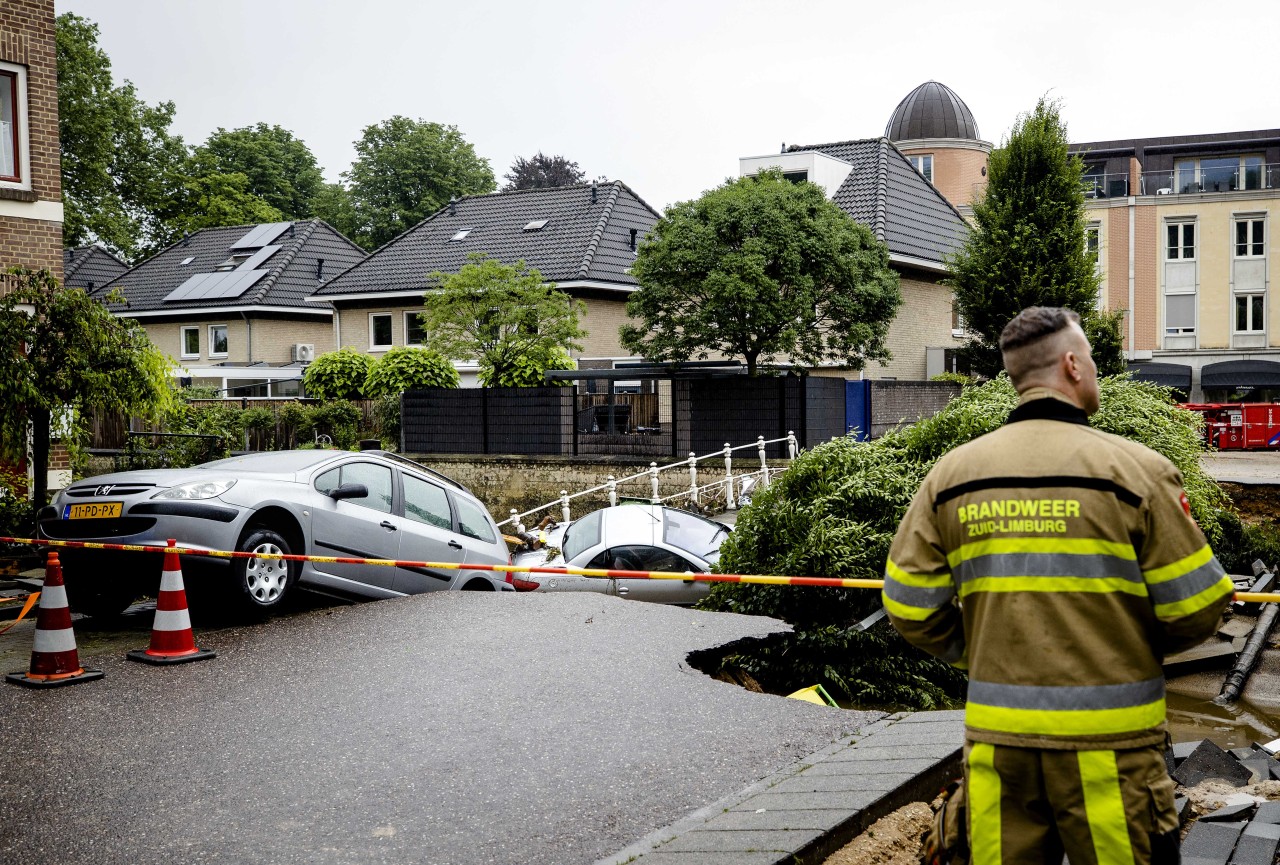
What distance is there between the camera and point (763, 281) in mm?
22875

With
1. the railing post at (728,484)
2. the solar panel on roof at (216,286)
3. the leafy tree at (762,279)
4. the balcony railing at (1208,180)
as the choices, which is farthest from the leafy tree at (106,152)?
the balcony railing at (1208,180)

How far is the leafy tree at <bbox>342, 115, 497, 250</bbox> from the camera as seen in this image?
63219 mm

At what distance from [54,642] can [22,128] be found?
10757 millimetres

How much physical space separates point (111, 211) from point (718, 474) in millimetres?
37928

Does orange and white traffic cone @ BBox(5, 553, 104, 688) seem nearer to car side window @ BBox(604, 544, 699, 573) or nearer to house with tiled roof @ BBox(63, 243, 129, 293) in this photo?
car side window @ BBox(604, 544, 699, 573)

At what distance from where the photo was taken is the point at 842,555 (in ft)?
29.5

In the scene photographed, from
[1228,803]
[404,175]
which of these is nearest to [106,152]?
[404,175]

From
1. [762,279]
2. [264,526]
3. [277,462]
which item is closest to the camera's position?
[264,526]

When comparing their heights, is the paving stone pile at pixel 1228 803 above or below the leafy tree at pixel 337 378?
below

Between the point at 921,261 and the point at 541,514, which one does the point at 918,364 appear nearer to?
the point at 921,261

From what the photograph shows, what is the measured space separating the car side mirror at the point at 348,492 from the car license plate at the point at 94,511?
5.48 feet

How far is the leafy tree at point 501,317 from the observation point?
2653 centimetres

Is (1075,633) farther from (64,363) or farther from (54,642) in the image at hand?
(64,363)

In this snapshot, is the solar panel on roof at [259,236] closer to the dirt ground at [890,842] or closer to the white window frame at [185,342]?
the white window frame at [185,342]
